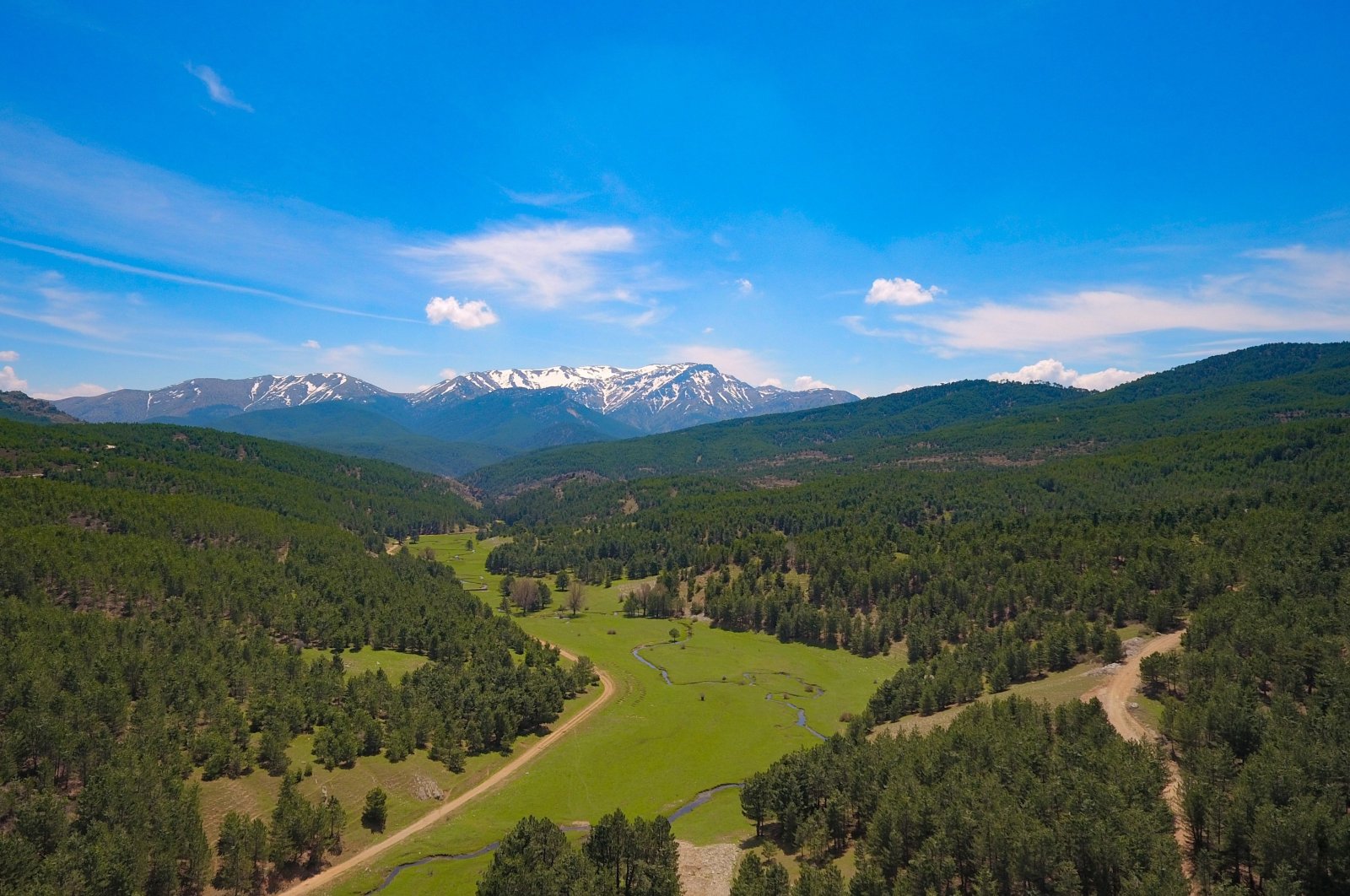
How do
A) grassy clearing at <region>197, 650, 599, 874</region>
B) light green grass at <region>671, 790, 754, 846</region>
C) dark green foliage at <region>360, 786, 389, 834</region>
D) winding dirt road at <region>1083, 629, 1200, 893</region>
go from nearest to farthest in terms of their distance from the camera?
winding dirt road at <region>1083, 629, 1200, 893</region>
grassy clearing at <region>197, 650, 599, 874</region>
light green grass at <region>671, 790, 754, 846</region>
dark green foliage at <region>360, 786, 389, 834</region>

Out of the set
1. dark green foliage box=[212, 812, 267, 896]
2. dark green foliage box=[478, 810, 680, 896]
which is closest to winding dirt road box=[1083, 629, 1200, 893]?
dark green foliage box=[478, 810, 680, 896]

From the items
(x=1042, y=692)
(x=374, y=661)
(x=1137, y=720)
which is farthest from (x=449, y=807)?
(x=1137, y=720)

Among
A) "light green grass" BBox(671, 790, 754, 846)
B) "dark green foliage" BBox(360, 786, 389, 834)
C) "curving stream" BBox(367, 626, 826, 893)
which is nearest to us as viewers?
"curving stream" BBox(367, 626, 826, 893)

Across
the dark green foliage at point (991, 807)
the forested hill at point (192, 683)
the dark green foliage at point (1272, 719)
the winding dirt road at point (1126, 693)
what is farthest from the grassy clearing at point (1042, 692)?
the forested hill at point (192, 683)

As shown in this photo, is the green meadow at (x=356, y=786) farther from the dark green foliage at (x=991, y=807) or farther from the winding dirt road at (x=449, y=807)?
the dark green foliage at (x=991, y=807)

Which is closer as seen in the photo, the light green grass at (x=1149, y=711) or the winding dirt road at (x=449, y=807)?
the winding dirt road at (x=449, y=807)

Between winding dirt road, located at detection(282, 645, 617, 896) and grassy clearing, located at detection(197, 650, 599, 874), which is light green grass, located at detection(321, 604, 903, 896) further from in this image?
grassy clearing, located at detection(197, 650, 599, 874)

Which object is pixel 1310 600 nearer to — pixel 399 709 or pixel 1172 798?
pixel 1172 798
